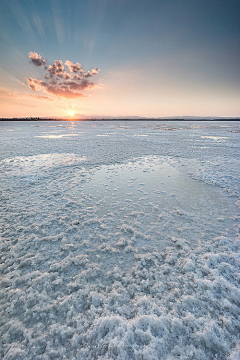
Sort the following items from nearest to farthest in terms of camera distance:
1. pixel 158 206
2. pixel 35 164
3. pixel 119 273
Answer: pixel 119 273, pixel 158 206, pixel 35 164

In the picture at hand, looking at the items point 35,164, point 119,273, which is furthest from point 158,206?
point 35,164

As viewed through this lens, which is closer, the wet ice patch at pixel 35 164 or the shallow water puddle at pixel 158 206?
the shallow water puddle at pixel 158 206

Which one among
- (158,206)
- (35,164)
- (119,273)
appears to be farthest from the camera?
(35,164)

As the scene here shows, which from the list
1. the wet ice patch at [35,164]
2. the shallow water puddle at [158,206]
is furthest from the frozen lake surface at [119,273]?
the wet ice patch at [35,164]

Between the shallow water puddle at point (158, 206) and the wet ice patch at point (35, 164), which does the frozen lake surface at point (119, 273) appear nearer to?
the shallow water puddle at point (158, 206)

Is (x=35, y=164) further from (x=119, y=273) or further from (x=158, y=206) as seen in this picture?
(x=119, y=273)

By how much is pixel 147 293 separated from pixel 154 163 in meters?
8.34

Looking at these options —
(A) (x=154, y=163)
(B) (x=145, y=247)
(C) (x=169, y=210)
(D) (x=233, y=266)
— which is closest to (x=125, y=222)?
(B) (x=145, y=247)

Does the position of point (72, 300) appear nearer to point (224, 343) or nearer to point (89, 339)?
point (89, 339)

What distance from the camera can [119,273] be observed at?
2.90 metres

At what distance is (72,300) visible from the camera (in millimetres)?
2436

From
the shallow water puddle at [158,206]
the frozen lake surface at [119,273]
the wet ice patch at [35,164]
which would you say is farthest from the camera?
the wet ice patch at [35,164]

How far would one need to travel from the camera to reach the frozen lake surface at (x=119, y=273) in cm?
197

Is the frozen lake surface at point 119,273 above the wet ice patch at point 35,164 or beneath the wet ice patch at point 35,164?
beneath
